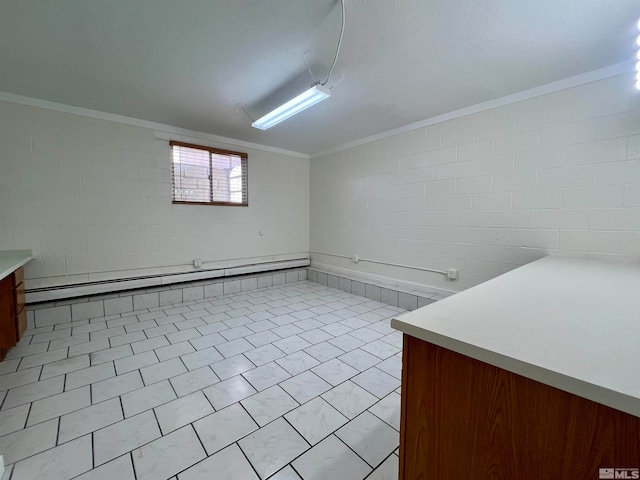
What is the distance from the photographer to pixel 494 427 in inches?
28.8

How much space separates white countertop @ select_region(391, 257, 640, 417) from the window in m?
3.71

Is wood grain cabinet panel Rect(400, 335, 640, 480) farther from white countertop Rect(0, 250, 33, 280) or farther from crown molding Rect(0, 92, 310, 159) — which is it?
crown molding Rect(0, 92, 310, 159)

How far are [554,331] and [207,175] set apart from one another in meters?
4.17

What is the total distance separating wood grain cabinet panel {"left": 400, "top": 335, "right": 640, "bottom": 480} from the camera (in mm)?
586

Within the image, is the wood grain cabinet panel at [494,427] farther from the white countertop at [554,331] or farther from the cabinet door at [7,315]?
the cabinet door at [7,315]

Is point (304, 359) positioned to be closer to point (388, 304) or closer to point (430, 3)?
point (388, 304)

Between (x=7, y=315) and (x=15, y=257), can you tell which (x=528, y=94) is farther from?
(x=15, y=257)

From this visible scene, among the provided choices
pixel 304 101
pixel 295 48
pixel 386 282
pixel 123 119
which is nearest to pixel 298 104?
pixel 304 101

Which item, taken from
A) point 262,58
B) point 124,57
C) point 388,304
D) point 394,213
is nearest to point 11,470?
point 124,57

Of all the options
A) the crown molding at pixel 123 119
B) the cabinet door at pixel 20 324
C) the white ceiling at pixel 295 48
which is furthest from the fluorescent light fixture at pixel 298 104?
the cabinet door at pixel 20 324

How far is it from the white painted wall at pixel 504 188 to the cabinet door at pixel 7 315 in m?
3.81

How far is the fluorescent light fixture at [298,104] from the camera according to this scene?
2.17 metres

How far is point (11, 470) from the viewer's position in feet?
4.07

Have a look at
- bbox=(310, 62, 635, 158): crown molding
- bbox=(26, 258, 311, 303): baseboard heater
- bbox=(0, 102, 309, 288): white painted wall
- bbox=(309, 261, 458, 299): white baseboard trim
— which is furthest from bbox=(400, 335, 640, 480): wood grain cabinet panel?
bbox=(0, 102, 309, 288): white painted wall
